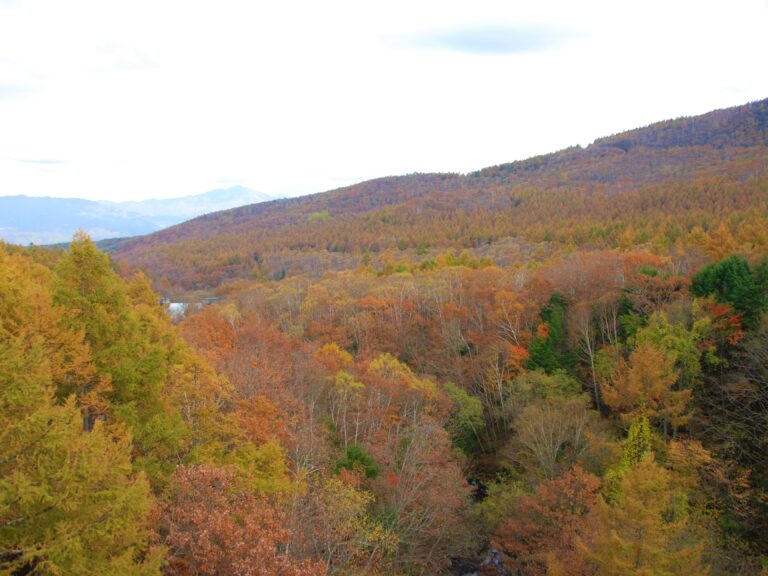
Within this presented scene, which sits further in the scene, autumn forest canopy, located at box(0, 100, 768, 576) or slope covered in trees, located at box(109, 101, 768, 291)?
slope covered in trees, located at box(109, 101, 768, 291)

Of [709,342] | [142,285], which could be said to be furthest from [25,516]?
[709,342]

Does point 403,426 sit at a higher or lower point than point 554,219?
lower

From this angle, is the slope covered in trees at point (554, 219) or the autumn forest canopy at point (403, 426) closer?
the autumn forest canopy at point (403, 426)

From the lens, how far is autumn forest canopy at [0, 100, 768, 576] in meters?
9.59

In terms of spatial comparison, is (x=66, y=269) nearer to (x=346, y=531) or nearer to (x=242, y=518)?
(x=242, y=518)

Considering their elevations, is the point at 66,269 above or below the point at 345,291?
above

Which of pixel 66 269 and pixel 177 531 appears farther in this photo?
pixel 66 269

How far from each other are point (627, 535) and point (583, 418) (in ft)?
38.4

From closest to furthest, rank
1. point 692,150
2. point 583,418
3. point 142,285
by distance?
point 583,418 < point 142,285 < point 692,150

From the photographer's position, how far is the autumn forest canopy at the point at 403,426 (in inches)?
378

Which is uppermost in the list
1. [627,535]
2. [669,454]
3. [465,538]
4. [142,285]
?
[142,285]

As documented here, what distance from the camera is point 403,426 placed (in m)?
31.0

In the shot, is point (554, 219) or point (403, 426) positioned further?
point (554, 219)

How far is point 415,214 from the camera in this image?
544 ft
